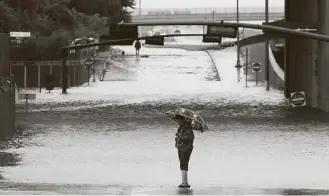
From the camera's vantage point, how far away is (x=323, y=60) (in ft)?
166

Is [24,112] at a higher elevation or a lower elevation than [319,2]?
lower

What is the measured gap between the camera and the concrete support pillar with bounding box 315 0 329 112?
4925cm

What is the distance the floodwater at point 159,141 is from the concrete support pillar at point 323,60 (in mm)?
1493

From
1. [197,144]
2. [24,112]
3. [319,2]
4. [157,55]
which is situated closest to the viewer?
[197,144]

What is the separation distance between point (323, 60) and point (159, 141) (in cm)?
2135

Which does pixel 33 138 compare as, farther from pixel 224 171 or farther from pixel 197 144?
pixel 224 171

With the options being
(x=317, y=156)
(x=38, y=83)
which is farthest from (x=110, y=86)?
(x=317, y=156)

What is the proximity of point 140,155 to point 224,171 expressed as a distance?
190 inches

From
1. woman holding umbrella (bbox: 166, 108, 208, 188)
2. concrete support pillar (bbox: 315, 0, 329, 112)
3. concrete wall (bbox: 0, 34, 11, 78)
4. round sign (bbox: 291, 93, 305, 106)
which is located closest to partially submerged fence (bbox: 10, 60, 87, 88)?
concrete support pillar (bbox: 315, 0, 329, 112)

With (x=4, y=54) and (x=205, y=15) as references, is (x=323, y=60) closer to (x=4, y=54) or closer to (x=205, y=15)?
(x=4, y=54)

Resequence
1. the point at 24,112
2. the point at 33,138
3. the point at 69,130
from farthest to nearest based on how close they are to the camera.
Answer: the point at 24,112, the point at 69,130, the point at 33,138

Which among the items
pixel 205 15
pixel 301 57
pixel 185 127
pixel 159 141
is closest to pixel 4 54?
pixel 159 141

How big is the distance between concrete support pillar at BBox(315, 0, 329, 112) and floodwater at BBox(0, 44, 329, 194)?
1.49 m

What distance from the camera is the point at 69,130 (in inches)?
1455
